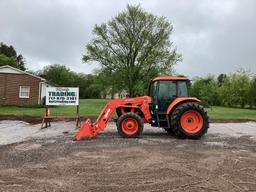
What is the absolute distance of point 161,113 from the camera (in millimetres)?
10695

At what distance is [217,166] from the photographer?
629 centimetres

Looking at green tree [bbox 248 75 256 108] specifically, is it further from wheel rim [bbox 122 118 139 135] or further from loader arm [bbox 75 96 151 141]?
wheel rim [bbox 122 118 139 135]

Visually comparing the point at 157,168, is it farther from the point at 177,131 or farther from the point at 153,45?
the point at 153,45

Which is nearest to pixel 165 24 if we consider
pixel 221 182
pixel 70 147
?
pixel 70 147

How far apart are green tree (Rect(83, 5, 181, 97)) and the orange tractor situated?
2552 cm

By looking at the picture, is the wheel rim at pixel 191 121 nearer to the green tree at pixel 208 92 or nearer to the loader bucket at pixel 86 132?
the loader bucket at pixel 86 132

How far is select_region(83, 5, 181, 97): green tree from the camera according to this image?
37.0 metres

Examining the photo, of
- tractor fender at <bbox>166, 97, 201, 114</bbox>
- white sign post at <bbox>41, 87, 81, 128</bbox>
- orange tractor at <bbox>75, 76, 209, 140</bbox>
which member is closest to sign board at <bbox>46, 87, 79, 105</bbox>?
white sign post at <bbox>41, 87, 81, 128</bbox>

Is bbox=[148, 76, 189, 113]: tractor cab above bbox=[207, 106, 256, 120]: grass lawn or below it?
above

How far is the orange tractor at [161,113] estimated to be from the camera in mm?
10180

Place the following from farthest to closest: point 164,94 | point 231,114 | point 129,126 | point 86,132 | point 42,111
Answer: point 231,114, point 42,111, point 164,94, point 129,126, point 86,132

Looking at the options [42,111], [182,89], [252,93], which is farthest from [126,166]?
[252,93]

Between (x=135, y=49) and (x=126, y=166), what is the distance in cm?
3168

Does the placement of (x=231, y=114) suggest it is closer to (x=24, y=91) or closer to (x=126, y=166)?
(x=24, y=91)
